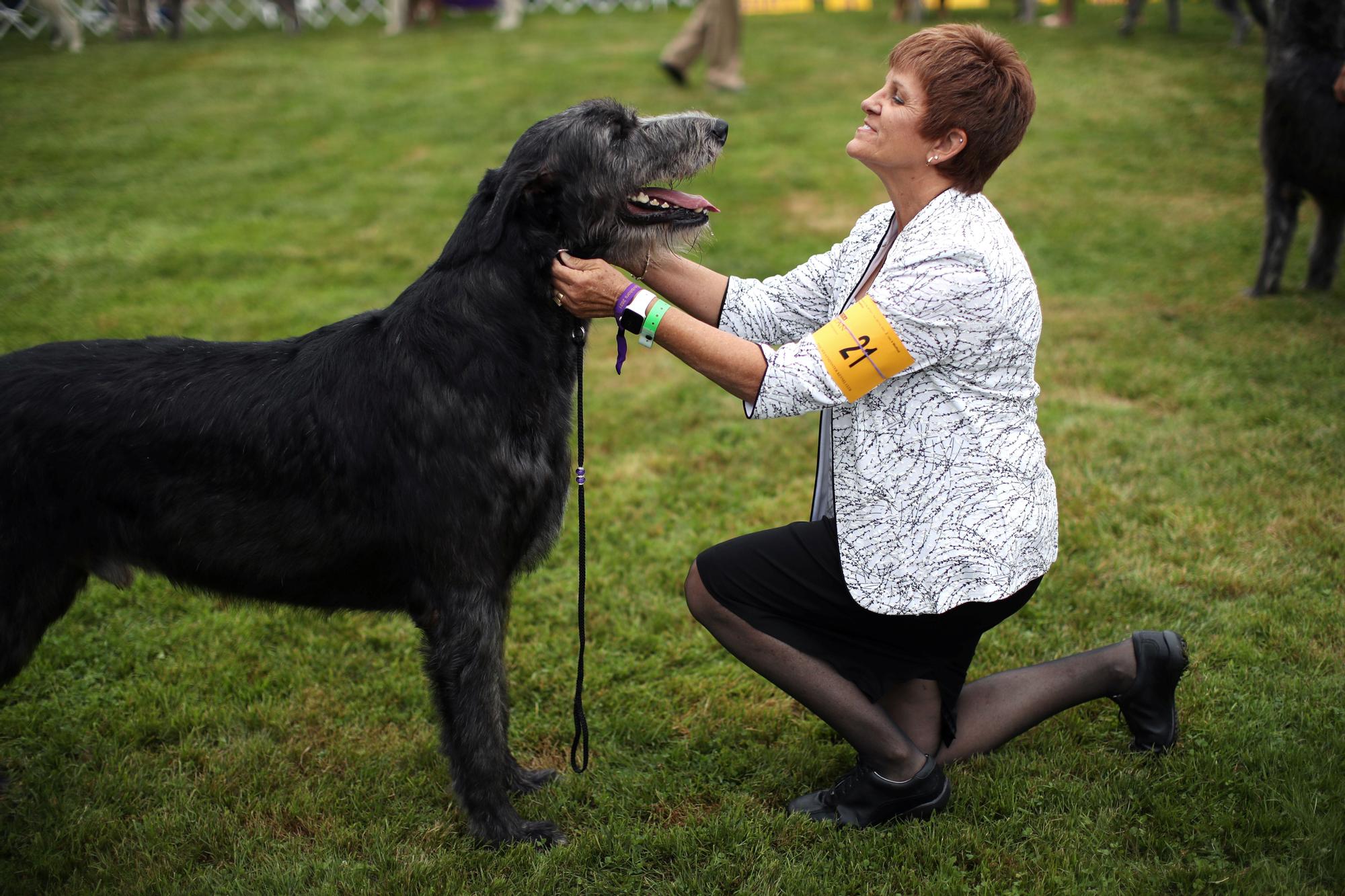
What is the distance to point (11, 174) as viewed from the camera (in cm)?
1083

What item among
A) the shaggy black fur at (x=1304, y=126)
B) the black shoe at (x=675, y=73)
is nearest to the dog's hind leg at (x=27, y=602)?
the shaggy black fur at (x=1304, y=126)

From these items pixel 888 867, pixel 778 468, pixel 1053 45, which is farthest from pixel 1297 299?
pixel 1053 45

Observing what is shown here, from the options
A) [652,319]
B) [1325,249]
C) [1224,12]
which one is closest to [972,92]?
[652,319]

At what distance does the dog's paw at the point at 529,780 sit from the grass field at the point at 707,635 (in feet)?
0.20

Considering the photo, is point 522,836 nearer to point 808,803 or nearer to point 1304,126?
point 808,803

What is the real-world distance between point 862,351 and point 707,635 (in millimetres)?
1884

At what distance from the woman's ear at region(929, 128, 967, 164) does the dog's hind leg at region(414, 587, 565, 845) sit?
1.79 metres

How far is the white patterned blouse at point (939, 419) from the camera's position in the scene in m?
2.59

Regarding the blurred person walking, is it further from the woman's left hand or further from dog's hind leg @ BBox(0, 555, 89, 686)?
dog's hind leg @ BBox(0, 555, 89, 686)

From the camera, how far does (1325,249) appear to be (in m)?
7.23

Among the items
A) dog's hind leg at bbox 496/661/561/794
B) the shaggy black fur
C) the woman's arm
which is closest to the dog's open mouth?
the woman's arm

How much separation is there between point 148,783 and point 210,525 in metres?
1.13

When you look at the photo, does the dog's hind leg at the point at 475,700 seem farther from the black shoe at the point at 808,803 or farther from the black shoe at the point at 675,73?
the black shoe at the point at 675,73

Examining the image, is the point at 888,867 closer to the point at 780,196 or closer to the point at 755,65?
the point at 780,196
